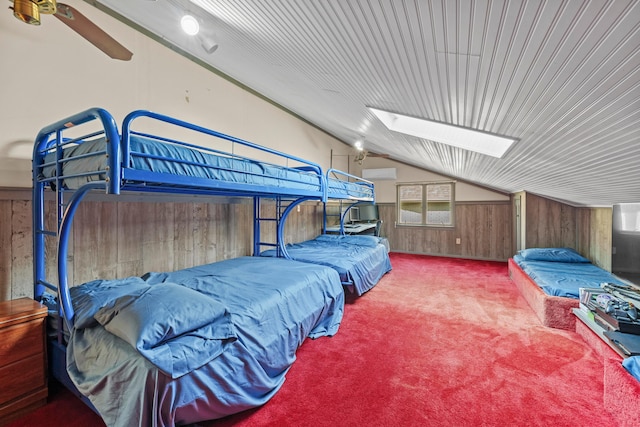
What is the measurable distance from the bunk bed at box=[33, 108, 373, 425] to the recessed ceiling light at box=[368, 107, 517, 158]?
4.48ft

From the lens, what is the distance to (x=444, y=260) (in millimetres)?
5617

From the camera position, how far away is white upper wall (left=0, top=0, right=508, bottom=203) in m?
1.74

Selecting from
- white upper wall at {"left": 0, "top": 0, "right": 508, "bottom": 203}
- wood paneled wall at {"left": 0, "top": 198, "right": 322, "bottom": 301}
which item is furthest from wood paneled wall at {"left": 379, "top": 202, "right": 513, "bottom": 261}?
white upper wall at {"left": 0, "top": 0, "right": 508, "bottom": 203}

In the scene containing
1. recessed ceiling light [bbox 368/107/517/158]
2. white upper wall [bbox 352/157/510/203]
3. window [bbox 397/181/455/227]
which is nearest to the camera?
recessed ceiling light [bbox 368/107/517/158]

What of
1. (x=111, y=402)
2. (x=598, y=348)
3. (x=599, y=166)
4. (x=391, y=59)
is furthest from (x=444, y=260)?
(x=111, y=402)

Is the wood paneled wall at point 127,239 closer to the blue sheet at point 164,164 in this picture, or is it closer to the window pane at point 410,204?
the blue sheet at point 164,164

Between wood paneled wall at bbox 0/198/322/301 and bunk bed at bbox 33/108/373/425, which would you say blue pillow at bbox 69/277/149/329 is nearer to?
bunk bed at bbox 33/108/373/425

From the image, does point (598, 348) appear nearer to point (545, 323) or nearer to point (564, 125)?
point (545, 323)

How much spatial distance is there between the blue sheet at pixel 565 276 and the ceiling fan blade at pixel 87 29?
162 inches

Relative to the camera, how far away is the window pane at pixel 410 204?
6.36 m

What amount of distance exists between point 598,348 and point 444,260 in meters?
3.69

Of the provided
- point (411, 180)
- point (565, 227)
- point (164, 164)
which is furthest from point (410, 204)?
point (164, 164)

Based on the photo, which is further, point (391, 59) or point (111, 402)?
point (391, 59)

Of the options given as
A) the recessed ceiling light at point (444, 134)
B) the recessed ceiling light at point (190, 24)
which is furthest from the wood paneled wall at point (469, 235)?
the recessed ceiling light at point (190, 24)
